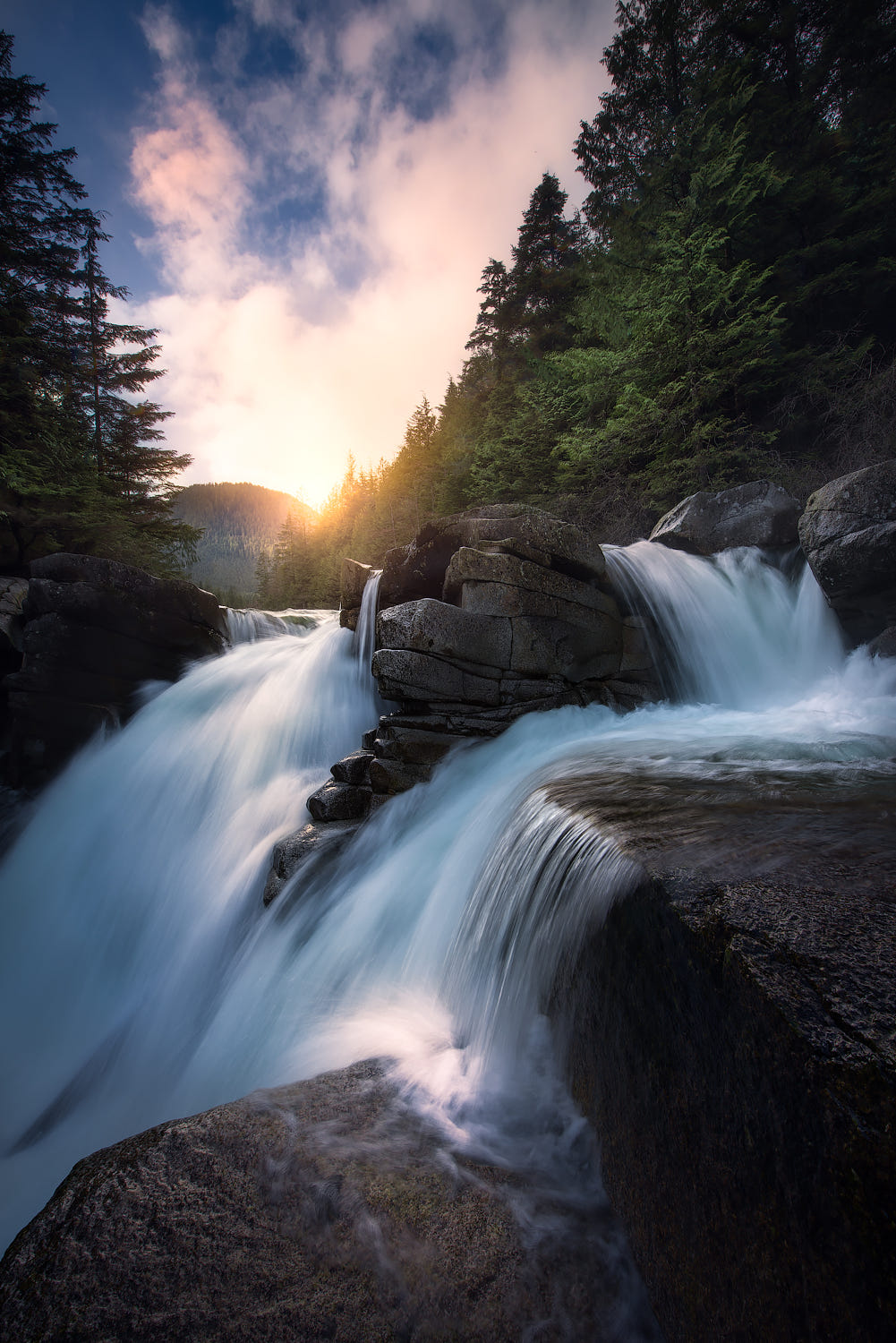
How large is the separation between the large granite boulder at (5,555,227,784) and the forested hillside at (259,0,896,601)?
1083cm

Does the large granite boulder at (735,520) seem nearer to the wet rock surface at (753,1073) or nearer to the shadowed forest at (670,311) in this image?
the shadowed forest at (670,311)

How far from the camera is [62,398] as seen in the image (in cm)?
1462

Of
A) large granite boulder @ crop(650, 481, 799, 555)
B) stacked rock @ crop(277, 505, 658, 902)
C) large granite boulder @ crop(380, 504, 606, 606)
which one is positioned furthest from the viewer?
large granite boulder @ crop(650, 481, 799, 555)

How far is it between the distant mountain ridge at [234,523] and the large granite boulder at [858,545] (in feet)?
415

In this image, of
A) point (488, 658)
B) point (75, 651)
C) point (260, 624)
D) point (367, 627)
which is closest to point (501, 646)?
point (488, 658)

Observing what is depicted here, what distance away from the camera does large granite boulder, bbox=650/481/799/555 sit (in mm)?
8562

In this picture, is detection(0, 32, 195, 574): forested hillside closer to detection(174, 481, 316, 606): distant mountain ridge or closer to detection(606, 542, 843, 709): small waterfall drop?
detection(606, 542, 843, 709): small waterfall drop

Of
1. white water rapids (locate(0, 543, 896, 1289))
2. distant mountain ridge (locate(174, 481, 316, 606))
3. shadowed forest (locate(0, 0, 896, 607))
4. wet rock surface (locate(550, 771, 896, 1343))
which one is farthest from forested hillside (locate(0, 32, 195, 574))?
distant mountain ridge (locate(174, 481, 316, 606))

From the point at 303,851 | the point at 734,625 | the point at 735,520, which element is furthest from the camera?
the point at 735,520

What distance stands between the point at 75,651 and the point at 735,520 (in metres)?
12.8

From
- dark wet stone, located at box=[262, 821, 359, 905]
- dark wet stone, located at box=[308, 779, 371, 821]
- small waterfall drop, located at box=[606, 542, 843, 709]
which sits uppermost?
small waterfall drop, located at box=[606, 542, 843, 709]

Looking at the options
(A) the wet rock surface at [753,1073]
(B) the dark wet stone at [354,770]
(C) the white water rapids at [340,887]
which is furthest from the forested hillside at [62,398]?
(A) the wet rock surface at [753,1073]

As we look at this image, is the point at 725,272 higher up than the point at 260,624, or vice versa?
the point at 725,272

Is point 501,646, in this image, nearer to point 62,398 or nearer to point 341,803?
point 341,803
